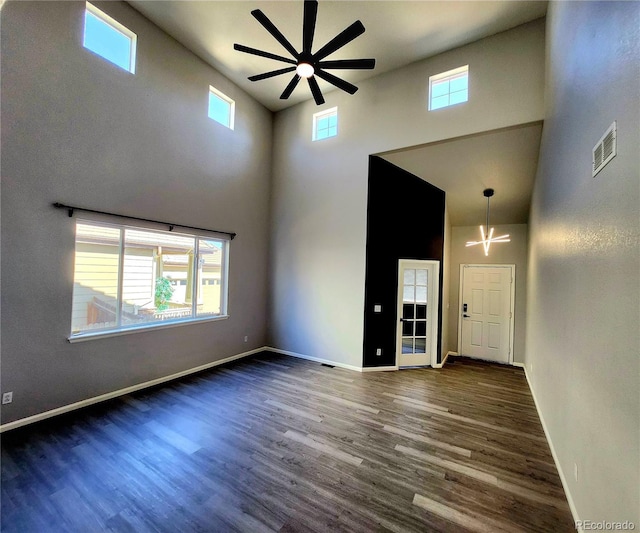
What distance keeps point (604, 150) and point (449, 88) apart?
11.5ft

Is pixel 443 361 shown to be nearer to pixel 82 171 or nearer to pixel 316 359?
pixel 316 359

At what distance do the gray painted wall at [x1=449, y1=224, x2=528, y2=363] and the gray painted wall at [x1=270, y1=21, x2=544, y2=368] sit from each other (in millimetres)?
2696

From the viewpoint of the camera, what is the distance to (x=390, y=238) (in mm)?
5008

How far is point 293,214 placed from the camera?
18.7ft

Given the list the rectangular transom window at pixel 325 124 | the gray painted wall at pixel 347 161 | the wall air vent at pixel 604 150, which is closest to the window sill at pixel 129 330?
the gray painted wall at pixel 347 161

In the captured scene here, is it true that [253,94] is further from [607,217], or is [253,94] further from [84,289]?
[607,217]

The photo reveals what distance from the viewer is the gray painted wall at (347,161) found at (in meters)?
3.79

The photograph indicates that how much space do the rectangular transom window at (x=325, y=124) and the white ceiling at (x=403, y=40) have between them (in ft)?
1.29

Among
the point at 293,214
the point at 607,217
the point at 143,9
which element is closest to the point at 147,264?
the point at 293,214

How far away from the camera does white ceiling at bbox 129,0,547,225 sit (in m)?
3.58

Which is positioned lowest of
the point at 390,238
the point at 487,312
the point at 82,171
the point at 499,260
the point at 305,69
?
the point at 487,312

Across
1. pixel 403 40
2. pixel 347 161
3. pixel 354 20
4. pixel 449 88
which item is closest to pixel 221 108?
pixel 347 161

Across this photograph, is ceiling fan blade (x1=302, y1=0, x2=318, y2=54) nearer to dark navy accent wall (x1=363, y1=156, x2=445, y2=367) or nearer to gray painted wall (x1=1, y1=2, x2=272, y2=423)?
dark navy accent wall (x1=363, y1=156, x2=445, y2=367)

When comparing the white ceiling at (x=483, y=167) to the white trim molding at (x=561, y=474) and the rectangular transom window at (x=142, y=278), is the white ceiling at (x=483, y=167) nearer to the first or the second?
the white trim molding at (x=561, y=474)
